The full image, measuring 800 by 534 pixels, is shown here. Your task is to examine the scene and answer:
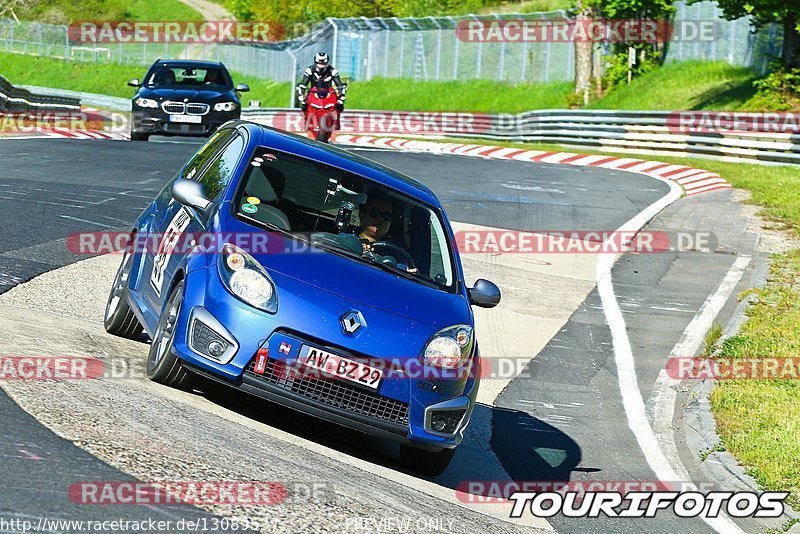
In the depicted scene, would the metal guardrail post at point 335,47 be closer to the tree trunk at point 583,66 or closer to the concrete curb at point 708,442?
the tree trunk at point 583,66

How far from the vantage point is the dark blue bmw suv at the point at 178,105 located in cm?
2416

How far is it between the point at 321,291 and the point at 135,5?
111565 millimetres

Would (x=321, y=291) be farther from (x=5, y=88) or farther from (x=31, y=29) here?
(x=31, y=29)

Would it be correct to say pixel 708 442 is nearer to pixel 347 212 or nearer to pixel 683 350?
pixel 683 350

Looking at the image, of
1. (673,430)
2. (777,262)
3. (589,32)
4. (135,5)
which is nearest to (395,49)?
(589,32)

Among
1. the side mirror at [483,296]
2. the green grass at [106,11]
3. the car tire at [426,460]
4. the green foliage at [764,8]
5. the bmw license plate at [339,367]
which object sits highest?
the green foliage at [764,8]

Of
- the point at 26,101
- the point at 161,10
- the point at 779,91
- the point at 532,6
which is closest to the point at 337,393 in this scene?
the point at 779,91

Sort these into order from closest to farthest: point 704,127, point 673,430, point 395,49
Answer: point 673,430, point 704,127, point 395,49

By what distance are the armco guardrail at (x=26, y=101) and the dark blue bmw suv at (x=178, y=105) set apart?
6.53 meters

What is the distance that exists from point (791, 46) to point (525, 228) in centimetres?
1961

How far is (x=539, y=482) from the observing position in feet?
24.5

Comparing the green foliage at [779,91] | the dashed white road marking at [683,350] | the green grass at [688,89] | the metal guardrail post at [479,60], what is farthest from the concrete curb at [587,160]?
the metal guardrail post at [479,60]

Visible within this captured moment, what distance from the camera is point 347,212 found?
7656 mm

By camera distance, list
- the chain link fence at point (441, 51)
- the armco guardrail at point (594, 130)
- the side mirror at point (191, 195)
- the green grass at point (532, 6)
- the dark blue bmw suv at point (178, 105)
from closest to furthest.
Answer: the side mirror at point (191, 195), the dark blue bmw suv at point (178, 105), the armco guardrail at point (594, 130), the chain link fence at point (441, 51), the green grass at point (532, 6)
